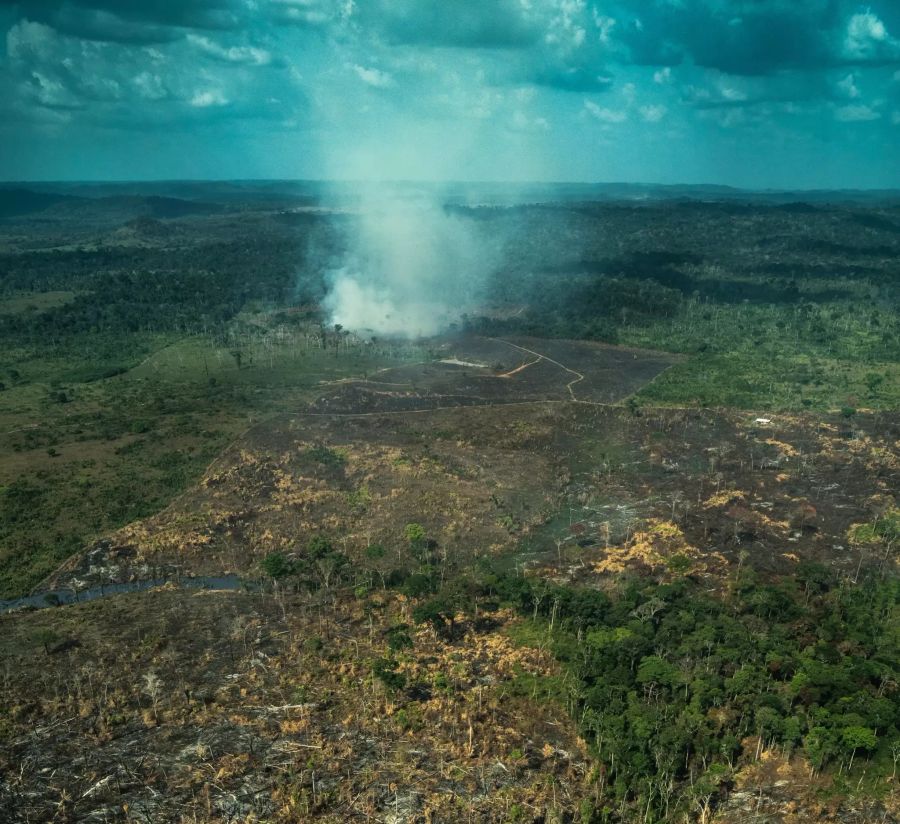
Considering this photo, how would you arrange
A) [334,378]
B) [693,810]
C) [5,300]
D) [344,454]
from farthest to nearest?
[5,300] < [334,378] < [344,454] < [693,810]

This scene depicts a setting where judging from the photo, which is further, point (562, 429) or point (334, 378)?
point (334, 378)

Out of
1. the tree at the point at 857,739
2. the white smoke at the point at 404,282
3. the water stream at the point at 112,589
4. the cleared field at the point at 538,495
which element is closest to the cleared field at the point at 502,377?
the cleared field at the point at 538,495

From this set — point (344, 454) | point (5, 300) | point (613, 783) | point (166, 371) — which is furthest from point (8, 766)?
point (5, 300)

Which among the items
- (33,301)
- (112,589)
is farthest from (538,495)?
(33,301)

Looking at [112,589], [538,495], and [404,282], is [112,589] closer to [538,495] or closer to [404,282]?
[538,495]

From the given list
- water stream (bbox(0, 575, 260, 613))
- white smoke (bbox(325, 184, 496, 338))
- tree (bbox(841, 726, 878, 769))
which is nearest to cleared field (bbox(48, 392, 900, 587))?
water stream (bbox(0, 575, 260, 613))

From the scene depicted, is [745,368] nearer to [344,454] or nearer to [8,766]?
[344,454]

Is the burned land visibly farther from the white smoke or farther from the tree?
the white smoke
